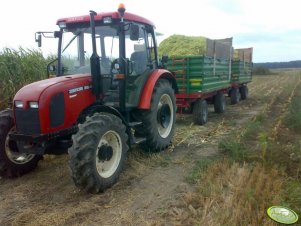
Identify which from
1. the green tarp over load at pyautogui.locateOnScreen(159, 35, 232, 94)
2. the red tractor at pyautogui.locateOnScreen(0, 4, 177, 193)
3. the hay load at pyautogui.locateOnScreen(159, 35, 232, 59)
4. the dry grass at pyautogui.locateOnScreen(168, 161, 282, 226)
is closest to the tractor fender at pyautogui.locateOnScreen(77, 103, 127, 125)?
the red tractor at pyautogui.locateOnScreen(0, 4, 177, 193)

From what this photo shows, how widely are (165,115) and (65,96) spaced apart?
2.35 metres

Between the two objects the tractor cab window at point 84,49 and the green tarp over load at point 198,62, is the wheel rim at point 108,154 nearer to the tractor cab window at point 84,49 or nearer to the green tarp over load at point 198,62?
the tractor cab window at point 84,49

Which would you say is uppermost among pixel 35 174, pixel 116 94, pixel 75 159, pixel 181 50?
pixel 181 50

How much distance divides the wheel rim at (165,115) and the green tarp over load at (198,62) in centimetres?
228

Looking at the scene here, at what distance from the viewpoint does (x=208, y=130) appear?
8.51 metres


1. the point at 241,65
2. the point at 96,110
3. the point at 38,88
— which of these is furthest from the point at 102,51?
the point at 241,65

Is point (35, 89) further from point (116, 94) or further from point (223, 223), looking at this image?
point (223, 223)

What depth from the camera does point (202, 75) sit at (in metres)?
8.90

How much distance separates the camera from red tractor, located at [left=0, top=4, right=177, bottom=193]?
456 cm

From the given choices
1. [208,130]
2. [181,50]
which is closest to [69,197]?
[208,130]

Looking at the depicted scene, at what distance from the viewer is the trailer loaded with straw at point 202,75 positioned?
352 inches

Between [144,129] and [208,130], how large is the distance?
9.71 ft

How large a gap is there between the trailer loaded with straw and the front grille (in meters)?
4.14

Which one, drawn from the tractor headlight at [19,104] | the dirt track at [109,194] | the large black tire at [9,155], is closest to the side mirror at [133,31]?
the tractor headlight at [19,104]
